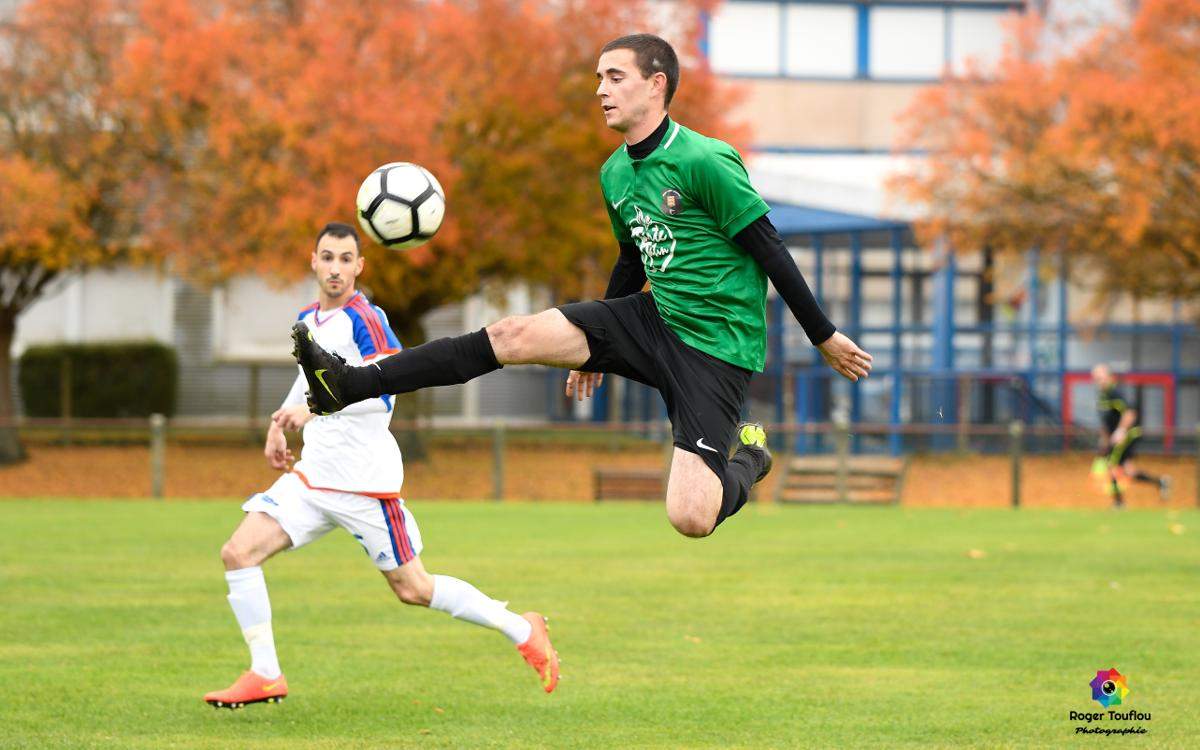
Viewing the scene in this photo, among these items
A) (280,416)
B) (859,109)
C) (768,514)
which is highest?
(859,109)

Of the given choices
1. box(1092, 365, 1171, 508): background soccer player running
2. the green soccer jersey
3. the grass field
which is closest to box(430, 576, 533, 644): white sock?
the grass field

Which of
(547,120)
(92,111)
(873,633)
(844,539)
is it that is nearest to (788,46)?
(547,120)

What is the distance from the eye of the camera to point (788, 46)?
4456 cm

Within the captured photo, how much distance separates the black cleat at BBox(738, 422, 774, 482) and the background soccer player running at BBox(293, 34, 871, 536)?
242 mm

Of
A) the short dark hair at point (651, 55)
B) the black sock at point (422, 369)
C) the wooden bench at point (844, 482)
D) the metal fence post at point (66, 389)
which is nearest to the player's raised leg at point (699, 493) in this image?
the black sock at point (422, 369)

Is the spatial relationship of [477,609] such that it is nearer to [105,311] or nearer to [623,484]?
[623,484]

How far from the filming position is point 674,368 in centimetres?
639

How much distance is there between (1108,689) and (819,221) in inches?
1050

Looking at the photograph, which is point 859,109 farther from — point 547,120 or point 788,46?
point 547,120

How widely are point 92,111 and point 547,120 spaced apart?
8137 mm

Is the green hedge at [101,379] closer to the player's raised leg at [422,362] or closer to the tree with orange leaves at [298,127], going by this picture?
the tree with orange leaves at [298,127]

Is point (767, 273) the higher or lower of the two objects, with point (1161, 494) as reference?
higher

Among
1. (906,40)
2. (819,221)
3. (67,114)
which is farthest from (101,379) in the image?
(906,40)

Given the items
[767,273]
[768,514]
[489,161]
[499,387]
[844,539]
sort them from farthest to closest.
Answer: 1. [499,387]
2. [489,161]
3. [768,514]
4. [844,539]
5. [767,273]
